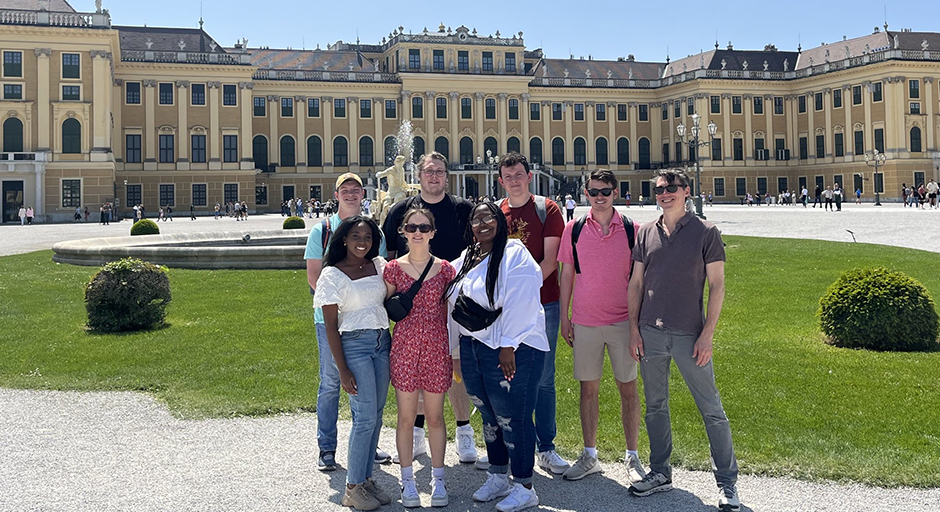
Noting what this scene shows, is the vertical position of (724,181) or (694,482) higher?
(724,181)

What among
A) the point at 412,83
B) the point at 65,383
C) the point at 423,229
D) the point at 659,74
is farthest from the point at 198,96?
the point at 423,229

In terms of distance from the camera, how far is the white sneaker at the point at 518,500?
15.2 ft

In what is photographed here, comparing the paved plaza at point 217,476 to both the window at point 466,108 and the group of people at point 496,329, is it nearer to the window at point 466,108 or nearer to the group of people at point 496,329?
the group of people at point 496,329

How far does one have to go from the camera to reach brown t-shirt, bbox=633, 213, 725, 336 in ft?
15.3

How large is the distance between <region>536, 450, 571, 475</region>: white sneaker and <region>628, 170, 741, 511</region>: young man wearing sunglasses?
552 mm

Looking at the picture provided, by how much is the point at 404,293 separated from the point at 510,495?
1288 mm

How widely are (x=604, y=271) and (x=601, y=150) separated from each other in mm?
65220

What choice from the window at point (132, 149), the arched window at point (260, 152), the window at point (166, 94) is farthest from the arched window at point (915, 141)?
the window at point (132, 149)

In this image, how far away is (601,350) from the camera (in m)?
5.24

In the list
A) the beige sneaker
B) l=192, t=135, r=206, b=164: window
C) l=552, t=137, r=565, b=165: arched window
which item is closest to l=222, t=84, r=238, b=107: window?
l=192, t=135, r=206, b=164: window

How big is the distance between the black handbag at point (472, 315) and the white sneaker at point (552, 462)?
4.06ft

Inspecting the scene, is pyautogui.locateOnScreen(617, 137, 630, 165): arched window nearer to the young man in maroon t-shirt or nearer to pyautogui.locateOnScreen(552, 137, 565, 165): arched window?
pyautogui.locateOnScreen(552, 137, 565, 165): arched window

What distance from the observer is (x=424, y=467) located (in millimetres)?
5504

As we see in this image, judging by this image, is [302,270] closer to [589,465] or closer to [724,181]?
[589,465]
